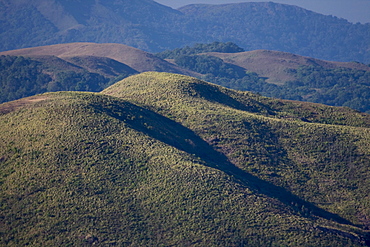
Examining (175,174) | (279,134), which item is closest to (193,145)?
(175,174)

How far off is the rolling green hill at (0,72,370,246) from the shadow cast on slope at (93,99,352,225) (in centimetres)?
24

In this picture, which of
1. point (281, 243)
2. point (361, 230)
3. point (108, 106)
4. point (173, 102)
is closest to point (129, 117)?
point (108, 106)

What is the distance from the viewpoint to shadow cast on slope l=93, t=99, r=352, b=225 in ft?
187

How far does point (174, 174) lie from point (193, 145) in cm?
1173

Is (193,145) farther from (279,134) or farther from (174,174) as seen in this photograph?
(279,134)

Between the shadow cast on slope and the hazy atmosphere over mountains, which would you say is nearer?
the hazy atmosphere over mountains

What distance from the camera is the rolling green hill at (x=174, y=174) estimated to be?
47812 millimetres

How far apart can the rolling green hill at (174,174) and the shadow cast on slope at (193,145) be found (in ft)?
0.78

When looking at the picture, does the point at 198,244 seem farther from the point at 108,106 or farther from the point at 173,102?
the point at 173,102

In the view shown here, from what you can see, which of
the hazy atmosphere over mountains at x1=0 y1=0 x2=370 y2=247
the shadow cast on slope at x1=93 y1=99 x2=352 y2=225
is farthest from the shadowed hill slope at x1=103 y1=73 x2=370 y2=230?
the shadow cast on slope at x1=93 y1=99 x2=352 y2=225

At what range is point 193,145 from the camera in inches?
2611

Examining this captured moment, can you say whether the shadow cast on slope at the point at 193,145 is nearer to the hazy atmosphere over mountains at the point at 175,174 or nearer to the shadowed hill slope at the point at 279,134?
the hazy atmosphere over mountains at the point at 175,174

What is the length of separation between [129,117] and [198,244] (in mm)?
26306

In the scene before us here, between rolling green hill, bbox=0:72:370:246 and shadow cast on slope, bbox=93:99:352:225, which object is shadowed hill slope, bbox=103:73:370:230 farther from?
shadow cast on slope, bbox=93:99:352:225
